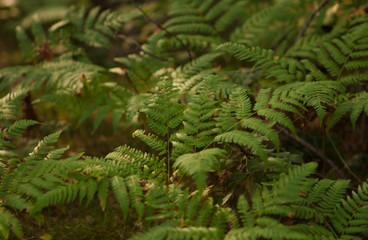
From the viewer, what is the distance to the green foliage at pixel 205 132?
5.61 ft

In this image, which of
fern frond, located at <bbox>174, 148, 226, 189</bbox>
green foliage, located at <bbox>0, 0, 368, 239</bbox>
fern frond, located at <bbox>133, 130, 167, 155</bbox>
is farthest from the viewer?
fern frond, located at <bbox>133, 130, 167, 155</bbox>

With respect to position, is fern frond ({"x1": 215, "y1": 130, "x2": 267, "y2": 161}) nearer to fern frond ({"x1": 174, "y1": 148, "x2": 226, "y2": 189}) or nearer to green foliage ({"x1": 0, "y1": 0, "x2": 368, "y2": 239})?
green foliage ({"x1": 0, "y1": 0, "x2": 368, "y2": 239})

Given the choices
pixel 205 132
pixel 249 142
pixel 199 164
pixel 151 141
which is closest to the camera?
pixel 199 164

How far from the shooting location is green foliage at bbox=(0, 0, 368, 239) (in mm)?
1709

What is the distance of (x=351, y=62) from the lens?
8.59 ft

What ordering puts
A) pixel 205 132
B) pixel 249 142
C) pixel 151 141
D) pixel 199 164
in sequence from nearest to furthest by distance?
1. pixel 199 164
2. pixel 249 142
3. pixel 205 132
4. pixel 151 141

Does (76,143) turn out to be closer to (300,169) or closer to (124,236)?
(124,236)

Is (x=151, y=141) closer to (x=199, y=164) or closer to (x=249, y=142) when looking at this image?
(x=199, y=164)

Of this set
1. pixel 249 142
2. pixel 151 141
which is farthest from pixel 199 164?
pixel 151 141

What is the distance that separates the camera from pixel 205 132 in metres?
1.99

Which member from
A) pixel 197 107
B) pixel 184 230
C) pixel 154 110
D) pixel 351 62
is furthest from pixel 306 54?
pixel 184 230

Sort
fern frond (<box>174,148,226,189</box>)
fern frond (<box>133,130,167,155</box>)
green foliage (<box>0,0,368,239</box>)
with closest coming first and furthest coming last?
fern frond (<box>174,148,226,189</box>) < green foliage (<box>0,0,368,239</box>) < fern frond (<box>133,130,167,155</box>)

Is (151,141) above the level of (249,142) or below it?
below

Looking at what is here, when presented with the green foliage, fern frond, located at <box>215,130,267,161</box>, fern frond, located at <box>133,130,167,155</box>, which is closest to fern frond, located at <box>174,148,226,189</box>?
the green foliage
